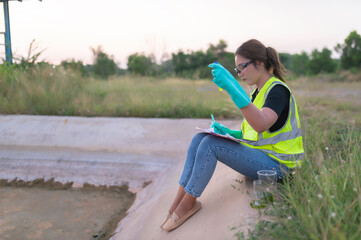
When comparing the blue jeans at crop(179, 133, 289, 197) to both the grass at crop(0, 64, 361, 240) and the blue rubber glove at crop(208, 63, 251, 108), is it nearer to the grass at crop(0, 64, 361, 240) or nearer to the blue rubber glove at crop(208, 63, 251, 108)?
the grass at crop(0, 64, 361, 240)

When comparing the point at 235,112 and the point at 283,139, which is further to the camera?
the point at 235,112

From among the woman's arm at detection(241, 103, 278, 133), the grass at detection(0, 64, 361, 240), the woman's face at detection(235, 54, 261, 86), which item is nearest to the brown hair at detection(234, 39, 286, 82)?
the woman's face at detection(235, 54, 261, 86)

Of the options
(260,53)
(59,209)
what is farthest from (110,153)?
(260,53)

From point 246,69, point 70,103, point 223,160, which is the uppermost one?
point 246,69

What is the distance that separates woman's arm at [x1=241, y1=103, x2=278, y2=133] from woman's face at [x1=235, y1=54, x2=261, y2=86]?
1.17ft

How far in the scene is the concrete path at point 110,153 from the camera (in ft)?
13.4

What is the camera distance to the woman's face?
2621 mm

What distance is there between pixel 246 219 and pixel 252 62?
1110mm

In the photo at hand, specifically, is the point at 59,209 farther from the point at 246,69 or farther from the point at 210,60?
the point at 210,60

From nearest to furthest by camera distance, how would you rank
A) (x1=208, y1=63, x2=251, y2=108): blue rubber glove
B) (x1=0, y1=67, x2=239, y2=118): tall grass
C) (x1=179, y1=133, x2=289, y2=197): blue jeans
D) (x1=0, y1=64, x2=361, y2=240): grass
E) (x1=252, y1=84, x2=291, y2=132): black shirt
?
(x1=0, y1=64, x2=361, y2=240): grass → (x1=208, y1=63, x2=251, y2=108): blue rubber glove → (x1=252, y1=84, x2=291, y2=132): black shirt → (x1=179, y1=133, x2=289, y2=197): blue jeans → (x1=0, y1=67, x2=239, y2=118): tall grass

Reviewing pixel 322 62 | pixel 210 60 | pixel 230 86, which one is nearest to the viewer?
pixel 230 86

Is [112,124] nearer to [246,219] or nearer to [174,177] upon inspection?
[174,177]

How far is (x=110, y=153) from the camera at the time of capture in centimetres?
550

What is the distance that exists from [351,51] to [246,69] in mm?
27660
